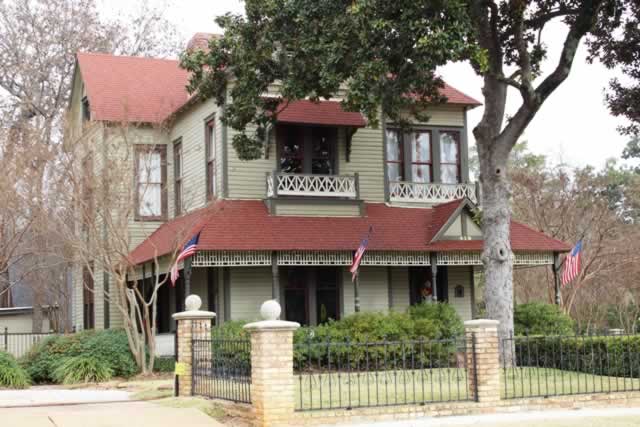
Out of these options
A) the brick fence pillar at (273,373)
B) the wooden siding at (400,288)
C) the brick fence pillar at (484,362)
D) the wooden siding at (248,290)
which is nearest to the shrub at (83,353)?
the wooden siding at (248,290)

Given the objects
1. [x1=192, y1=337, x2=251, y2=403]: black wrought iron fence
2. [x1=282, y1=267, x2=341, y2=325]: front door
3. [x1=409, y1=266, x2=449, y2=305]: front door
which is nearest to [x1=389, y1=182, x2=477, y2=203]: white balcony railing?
[x1=409, y1=266, x2=449, y2=305]: front door

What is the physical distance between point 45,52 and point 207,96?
19439 millimetres

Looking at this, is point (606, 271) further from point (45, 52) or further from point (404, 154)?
point (45, 52)

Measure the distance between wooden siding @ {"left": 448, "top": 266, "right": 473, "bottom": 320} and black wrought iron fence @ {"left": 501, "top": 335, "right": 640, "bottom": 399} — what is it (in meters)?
7.08

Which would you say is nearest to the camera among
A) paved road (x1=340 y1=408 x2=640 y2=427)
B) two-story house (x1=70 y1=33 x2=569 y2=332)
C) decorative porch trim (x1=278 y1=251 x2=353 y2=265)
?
paved road (x1=340 y1=408 x2=640 y2=427)

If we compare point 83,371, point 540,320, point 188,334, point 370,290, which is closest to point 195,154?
point 370,290

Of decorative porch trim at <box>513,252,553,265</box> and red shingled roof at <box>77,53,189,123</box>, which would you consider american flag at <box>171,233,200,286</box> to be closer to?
red shingled roof at <box>77,53,189,123</box>

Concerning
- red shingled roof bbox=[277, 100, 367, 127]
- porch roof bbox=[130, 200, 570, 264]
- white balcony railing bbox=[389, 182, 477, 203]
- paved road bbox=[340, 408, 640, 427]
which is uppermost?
red shingled roof bbox=[277, 100, 367, 127]

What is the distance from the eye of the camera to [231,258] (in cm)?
2341

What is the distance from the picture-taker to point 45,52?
4003 centimetres

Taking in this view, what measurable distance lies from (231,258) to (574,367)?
8.64m

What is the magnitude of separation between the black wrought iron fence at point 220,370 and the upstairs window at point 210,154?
991cm

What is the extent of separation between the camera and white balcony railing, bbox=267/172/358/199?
976 inches

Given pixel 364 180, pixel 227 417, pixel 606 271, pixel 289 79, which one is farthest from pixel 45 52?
pixel 227 417
